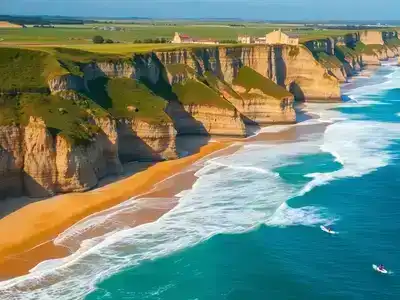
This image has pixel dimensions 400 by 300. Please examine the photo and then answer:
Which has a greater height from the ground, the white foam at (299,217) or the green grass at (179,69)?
the green grass at (179,69)

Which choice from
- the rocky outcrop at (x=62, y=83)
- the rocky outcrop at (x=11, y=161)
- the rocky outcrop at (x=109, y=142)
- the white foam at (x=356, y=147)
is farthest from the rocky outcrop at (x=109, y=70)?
the white foam at (x=356, y=147)

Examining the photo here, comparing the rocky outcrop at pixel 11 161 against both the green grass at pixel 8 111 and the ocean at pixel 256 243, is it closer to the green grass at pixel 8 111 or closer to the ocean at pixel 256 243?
the green grass at pixel 8 111

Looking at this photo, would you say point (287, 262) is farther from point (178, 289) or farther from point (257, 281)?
point (178, 289)

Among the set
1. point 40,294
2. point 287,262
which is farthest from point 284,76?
point 40,294

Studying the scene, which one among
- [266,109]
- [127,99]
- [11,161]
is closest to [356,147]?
[266,109]

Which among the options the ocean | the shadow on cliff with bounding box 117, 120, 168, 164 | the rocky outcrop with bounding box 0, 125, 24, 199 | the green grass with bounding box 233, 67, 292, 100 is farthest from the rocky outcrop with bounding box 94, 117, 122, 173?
the green grass with bounding box 233, 67, 292, 100

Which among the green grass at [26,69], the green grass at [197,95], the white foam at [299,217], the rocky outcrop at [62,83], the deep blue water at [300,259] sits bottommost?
the deep blue water at [300,259]
